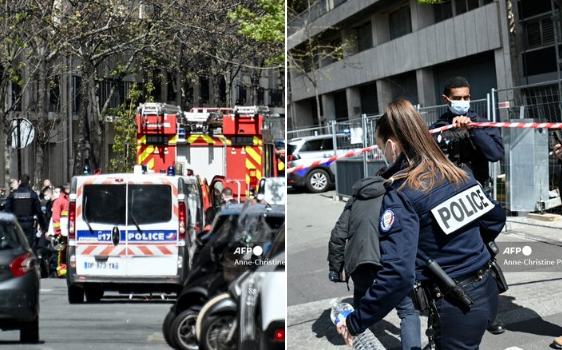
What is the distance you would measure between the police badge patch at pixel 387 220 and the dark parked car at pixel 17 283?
1.15m

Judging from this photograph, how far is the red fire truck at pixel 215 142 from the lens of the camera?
9.20 feet

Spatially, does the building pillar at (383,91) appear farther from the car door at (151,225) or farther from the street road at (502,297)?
the car door at (151,225)

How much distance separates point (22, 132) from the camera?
265cm

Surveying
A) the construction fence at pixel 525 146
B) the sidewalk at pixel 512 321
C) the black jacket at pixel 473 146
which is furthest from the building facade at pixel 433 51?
the black jacket at pixel 473 146

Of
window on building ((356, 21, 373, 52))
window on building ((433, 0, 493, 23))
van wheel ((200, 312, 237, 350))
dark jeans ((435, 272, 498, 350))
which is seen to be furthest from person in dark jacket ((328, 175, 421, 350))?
window on building ((356, 21, 373, 52))

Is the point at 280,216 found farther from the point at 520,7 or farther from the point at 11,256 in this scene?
the point at 520,7

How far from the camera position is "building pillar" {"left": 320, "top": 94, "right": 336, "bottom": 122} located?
14.8 m

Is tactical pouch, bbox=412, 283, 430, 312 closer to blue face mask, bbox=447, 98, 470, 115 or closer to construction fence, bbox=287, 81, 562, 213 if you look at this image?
blue face mask, bbox=447, 98, 470, 115

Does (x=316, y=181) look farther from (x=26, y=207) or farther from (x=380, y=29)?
(x=26, y=207)

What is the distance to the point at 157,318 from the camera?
2732 mm

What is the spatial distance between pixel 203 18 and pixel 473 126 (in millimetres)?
2961

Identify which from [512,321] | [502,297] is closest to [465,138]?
[512,321]

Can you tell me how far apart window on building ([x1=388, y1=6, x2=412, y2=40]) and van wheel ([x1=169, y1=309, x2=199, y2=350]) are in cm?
934

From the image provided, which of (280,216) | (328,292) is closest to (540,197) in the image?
(328,292)
